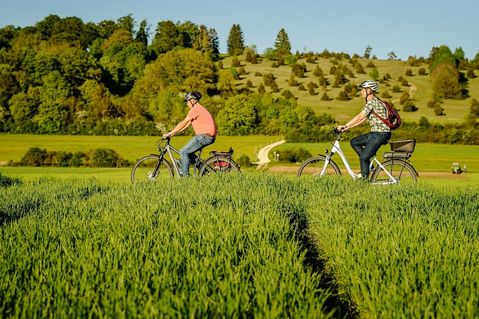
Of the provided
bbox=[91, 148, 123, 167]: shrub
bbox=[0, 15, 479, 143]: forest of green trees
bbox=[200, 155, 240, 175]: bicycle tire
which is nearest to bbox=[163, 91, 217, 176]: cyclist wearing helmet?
bbox=[200, 155, 240, 175]: bicycle tire

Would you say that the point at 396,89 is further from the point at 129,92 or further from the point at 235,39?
the point at 235,39

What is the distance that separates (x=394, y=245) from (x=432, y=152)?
140 feet

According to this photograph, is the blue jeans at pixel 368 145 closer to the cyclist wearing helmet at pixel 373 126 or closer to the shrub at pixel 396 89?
the cyclist wearing helmet at pixel 373 126

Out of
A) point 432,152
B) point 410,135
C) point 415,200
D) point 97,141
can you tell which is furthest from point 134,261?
point 97,141

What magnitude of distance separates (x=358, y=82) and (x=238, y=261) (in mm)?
104549

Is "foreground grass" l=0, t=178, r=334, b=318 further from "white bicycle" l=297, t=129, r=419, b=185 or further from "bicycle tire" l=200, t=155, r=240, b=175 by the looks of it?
"bicycle tire" l=200, t=155, r=240, b=175

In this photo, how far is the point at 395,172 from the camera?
10914 mm

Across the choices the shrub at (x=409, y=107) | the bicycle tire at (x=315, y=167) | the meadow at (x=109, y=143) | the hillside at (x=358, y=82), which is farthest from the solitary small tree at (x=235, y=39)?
the bicycle tire at (x=315, y=167)

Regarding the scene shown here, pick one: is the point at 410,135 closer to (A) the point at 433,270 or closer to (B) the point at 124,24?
(A) the point at 433,270

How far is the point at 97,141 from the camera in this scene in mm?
61156

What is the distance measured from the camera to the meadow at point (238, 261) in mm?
2945

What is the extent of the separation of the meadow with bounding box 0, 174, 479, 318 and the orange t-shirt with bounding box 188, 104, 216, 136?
4724 millimetres

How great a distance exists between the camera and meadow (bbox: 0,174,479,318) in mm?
2945

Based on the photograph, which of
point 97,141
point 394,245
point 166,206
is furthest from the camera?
point 97,141
